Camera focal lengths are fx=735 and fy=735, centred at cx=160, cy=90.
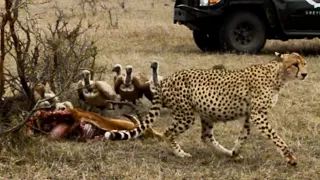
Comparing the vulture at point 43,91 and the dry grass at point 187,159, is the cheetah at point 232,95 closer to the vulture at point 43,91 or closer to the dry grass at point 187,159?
the dry grass at point 187,159

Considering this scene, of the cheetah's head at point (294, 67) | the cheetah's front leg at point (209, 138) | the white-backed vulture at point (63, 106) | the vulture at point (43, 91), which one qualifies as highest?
the cheetah's head at point (294, 67)

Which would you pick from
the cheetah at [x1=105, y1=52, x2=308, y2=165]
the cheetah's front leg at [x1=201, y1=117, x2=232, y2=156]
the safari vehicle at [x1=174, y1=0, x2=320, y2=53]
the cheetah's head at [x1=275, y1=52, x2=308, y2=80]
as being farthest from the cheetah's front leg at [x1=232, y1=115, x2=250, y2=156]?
the safari vehicle at [x1=174, y1=0, x2=320, y2=53]

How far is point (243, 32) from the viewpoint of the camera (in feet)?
44.6

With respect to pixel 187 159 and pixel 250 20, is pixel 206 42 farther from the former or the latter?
pixel 187 159

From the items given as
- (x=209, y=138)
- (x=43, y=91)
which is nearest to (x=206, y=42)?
(x=43, y=91)

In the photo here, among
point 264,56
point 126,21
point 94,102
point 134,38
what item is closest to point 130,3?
point 126,21

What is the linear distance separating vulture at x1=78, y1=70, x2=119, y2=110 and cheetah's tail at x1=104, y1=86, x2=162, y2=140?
124 centimetres

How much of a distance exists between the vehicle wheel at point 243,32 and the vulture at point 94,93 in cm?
604

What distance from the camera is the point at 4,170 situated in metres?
5.48

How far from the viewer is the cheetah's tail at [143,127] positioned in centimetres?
626

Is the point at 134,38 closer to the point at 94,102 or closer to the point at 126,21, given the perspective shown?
the point at 126,21

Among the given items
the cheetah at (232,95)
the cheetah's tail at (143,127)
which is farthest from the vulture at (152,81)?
the cheetah at (232,95)

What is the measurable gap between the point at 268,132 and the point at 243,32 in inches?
314

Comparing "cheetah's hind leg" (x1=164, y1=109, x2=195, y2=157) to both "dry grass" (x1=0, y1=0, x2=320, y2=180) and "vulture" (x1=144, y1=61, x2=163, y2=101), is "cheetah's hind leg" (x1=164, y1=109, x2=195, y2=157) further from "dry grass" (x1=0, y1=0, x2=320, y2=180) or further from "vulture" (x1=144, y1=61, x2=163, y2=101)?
"vulture" (x1=144, y1=61, x2=163, y2=101)
